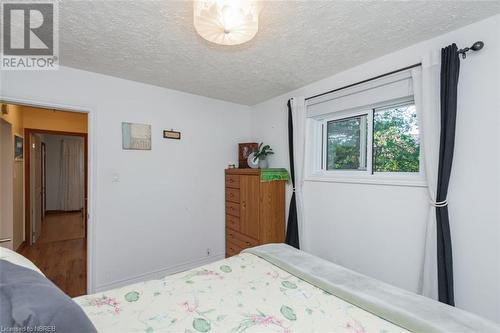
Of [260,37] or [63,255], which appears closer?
[260,37]

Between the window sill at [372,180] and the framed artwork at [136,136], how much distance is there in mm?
1936

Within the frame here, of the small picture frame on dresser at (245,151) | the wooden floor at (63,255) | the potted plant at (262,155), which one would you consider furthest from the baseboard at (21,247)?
the potted plant at (262,155)

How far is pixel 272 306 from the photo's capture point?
3.94 ft

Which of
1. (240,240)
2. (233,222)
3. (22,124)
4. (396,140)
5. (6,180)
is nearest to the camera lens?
(396,140)

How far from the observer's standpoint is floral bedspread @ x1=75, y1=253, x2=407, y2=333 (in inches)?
40.8

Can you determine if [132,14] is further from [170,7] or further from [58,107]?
[58,107]

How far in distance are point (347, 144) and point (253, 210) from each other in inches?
52.6

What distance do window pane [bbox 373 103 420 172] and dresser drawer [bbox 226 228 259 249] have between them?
162 centimetres

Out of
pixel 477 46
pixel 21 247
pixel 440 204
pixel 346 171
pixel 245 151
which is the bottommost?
pixel 21 247

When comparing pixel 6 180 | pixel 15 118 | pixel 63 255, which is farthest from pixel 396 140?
pixel 15 118

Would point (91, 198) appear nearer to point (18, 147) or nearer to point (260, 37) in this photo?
point (18, 147)

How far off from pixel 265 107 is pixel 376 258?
2.34m

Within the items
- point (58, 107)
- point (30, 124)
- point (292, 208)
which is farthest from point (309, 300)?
point (30, 124)

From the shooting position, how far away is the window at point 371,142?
6.84 feet
